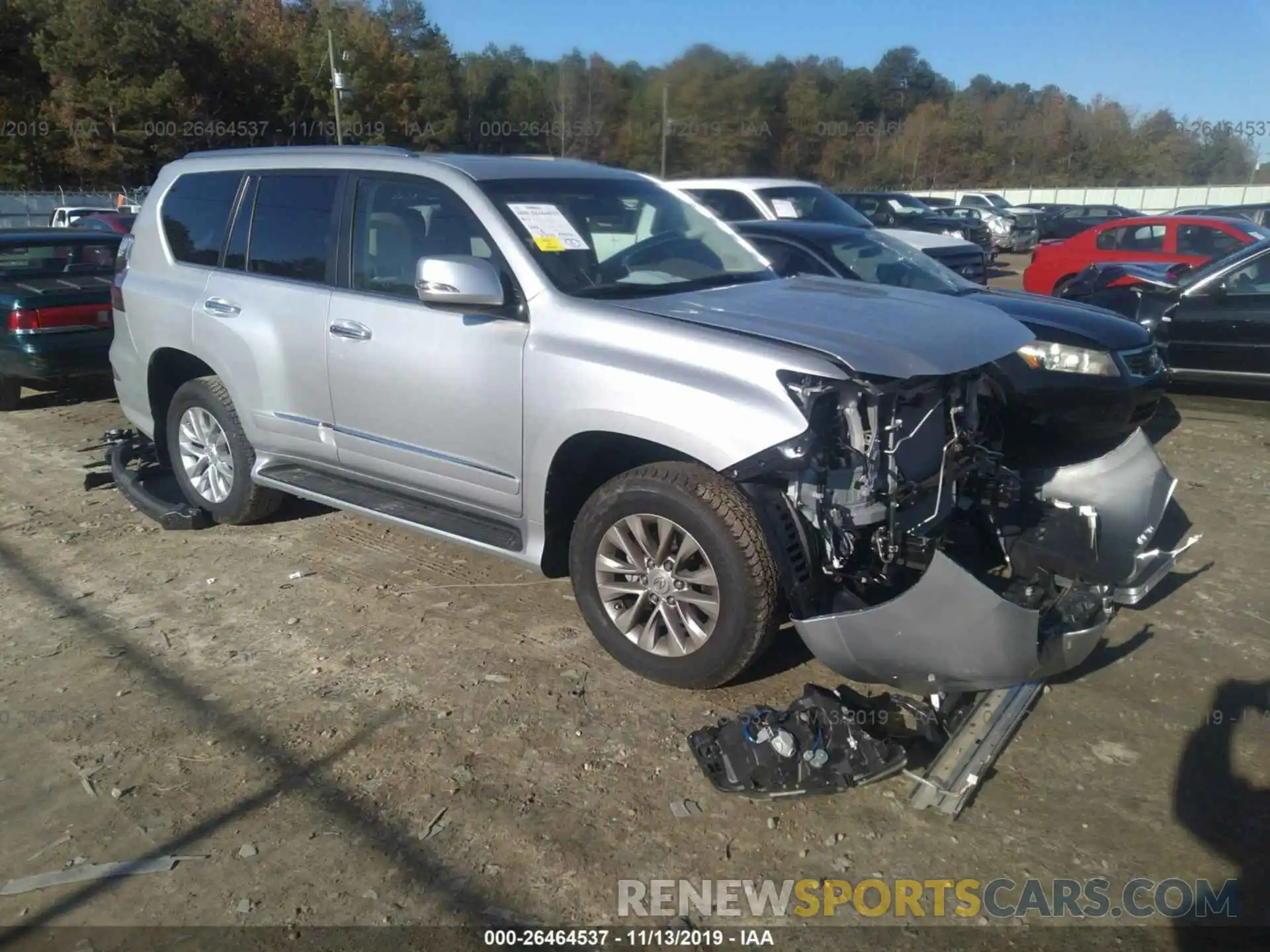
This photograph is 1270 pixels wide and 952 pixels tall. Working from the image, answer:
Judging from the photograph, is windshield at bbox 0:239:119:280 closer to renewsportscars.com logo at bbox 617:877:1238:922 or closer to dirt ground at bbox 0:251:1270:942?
dirt ground at bbox 0:251:1270:942

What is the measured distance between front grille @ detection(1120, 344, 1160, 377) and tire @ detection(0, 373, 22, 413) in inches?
355

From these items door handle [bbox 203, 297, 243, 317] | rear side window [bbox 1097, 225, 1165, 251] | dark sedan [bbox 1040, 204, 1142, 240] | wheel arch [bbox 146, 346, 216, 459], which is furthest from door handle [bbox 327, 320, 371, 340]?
dark sedan [bbox 1040, 204, 1142, 240]

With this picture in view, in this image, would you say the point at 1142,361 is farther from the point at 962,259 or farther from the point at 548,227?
the point at 962,259

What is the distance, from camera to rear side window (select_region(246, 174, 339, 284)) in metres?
4.67

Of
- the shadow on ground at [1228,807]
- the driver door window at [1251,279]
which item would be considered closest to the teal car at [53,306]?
the shadow on ground at [1228,807]

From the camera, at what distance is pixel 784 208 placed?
10992 mm

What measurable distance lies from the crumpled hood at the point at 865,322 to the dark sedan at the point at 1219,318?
4689 millimetres

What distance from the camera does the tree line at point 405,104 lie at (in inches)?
1591

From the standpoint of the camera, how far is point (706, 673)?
3623mm

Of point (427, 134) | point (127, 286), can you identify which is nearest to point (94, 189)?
point (427, 134)

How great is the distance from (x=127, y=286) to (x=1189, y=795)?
19.1 feet

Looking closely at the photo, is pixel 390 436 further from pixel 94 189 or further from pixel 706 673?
pixel 94 189

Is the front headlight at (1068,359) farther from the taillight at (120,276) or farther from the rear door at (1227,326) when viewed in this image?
the taillight at (120,276)

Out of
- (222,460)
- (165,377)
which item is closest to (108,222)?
(165,377)
